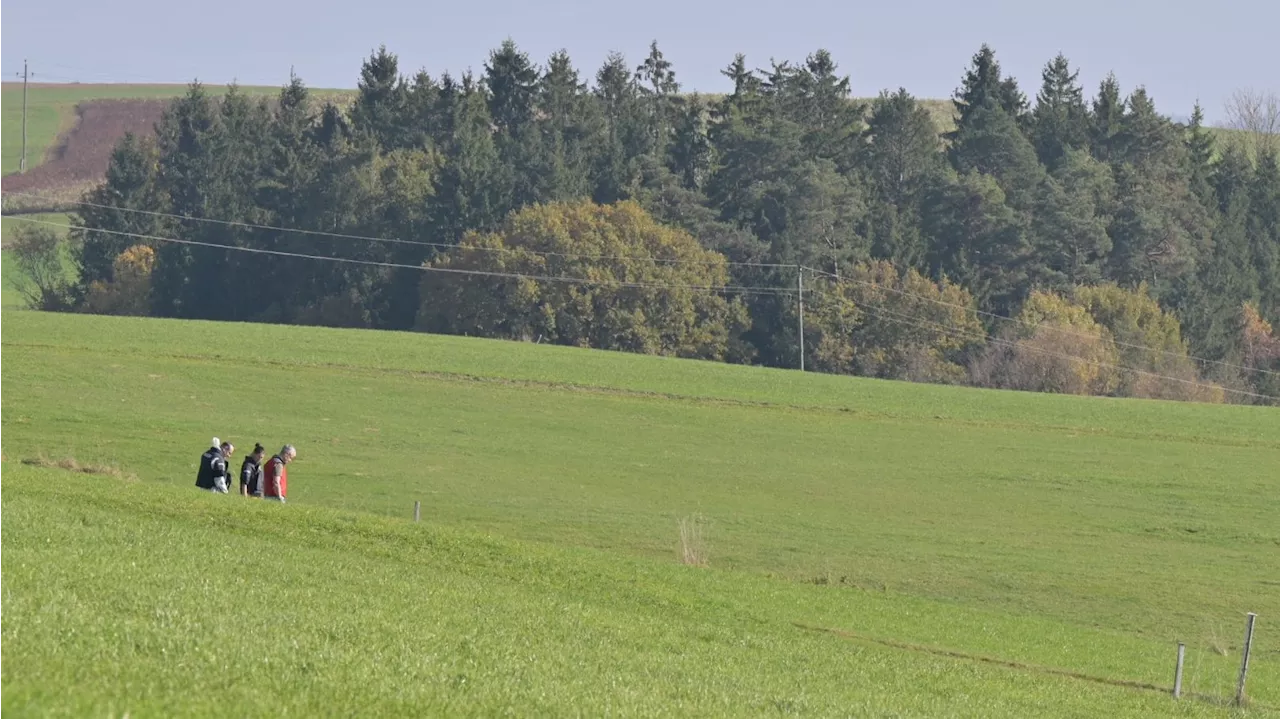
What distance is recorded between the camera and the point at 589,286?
88.1m

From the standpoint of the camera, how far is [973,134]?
108 m

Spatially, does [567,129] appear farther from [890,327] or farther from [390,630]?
[390,630]

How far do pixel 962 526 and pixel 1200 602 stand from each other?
780 cm

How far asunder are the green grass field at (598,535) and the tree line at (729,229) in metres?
28.4

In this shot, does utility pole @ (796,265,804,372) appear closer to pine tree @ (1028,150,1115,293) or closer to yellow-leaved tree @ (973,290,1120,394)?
yellow-leaved tree @ (973,290,1120,394)

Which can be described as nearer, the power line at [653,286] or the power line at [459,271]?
the power line at [459,271]

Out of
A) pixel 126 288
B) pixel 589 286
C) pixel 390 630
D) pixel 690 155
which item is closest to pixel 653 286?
pixel 589 286

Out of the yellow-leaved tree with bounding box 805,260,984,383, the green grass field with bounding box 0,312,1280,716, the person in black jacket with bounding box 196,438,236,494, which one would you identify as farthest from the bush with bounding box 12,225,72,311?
the person in black jacket with bounding box 196,438,236,494

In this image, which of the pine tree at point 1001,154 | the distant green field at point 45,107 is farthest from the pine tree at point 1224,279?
the distant green field at point 45,107

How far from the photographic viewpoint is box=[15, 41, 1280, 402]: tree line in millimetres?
90562

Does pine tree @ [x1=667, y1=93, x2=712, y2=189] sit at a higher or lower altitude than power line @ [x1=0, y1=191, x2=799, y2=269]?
higher

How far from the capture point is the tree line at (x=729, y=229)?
297 feet

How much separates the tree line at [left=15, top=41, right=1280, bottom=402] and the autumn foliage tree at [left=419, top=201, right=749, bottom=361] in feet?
0.53

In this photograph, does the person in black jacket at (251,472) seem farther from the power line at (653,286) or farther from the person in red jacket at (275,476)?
the power line at (653,286)
